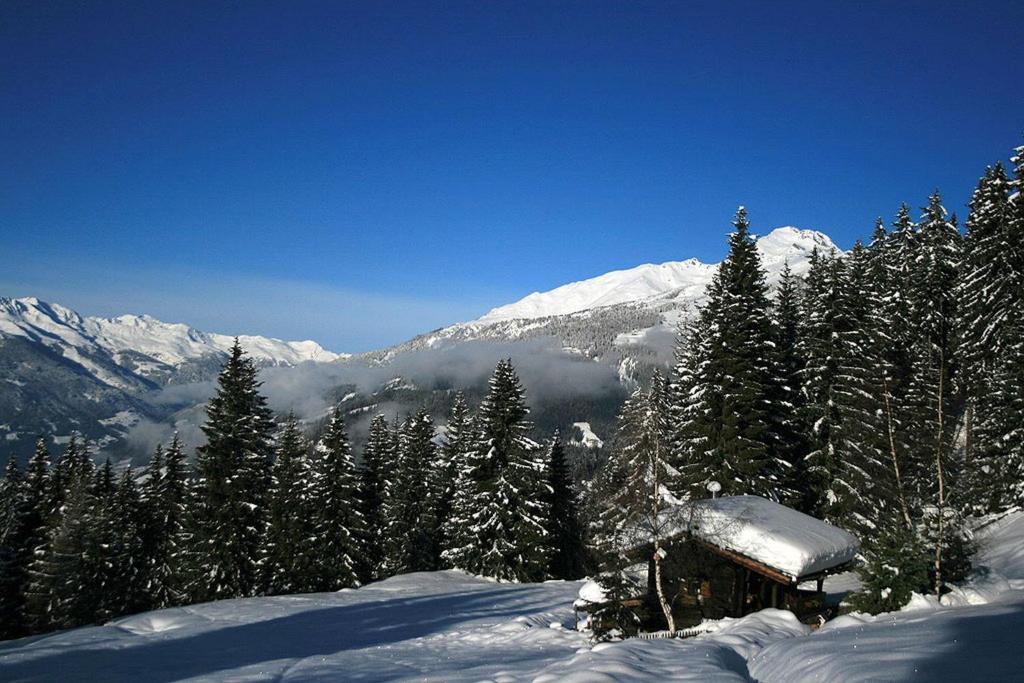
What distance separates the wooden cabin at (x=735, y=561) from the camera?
67.5ft

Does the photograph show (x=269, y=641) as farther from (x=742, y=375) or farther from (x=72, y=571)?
(x=72, y=571)

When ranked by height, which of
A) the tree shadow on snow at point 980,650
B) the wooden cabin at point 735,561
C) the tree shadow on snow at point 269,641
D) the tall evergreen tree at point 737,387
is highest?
the tall evergreen tree at point 737,387

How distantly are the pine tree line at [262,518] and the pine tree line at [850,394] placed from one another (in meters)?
10.5

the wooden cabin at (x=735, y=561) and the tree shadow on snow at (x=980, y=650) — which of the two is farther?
the wooden cabin at (x=735, y=561)

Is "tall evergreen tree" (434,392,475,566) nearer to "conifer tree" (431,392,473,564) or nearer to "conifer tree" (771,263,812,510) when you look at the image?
"conifer tree" (431,392,473,564)

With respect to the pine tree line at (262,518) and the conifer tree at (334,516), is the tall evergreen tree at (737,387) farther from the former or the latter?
the conifer tree at (334,516)

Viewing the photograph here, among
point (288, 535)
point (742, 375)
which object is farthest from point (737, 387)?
point (288, 535)

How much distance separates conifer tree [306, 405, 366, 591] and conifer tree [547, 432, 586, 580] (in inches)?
521

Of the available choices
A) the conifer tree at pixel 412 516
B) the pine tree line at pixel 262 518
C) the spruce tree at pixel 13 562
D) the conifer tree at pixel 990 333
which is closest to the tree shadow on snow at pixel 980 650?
the conifer tree at pixel 990 333

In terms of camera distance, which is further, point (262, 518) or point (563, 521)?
point (563, 521)

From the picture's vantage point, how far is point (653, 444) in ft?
70.3

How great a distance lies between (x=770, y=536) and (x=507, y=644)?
31.0 feet

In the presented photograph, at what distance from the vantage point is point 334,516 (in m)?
40.2

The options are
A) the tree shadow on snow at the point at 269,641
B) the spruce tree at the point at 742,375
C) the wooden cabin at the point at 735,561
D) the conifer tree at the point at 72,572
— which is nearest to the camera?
the tree shadow on snow at the point at 269,641
